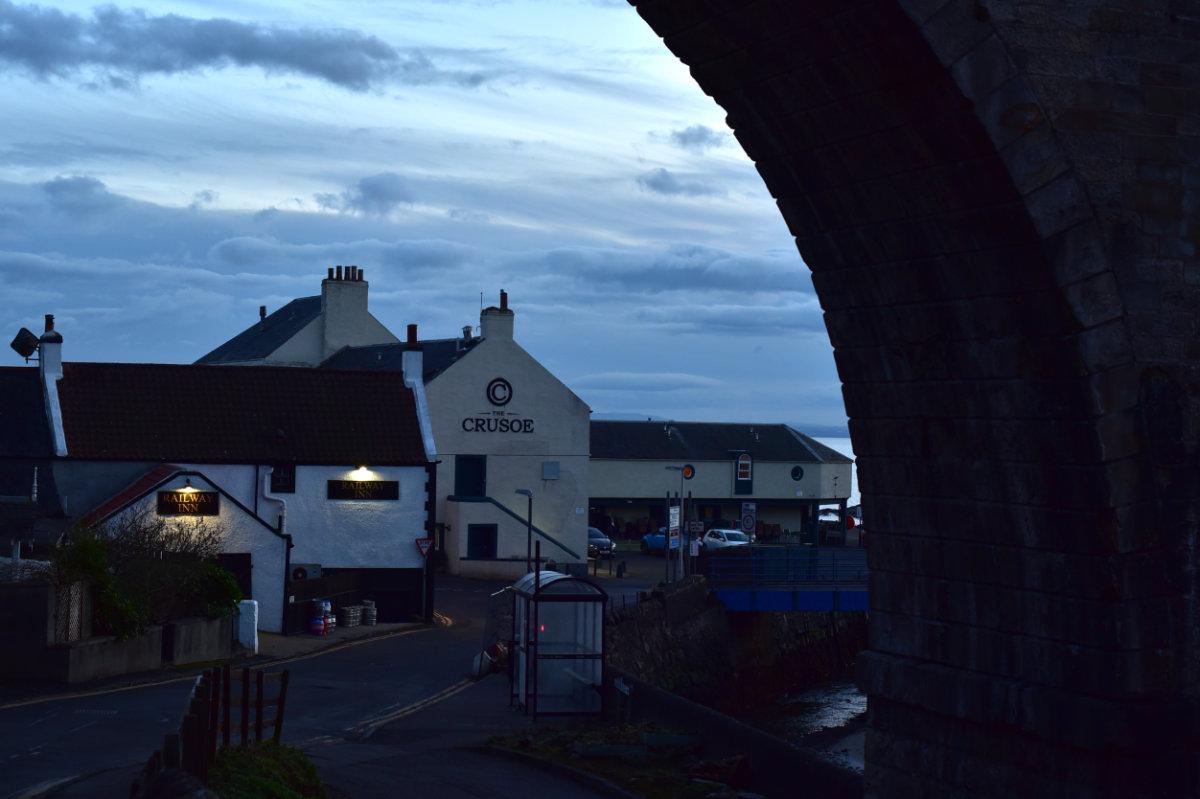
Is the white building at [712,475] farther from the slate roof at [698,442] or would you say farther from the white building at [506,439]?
the white building at [506,439]

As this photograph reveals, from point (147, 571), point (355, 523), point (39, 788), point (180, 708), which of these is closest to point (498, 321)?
point (355, 523)

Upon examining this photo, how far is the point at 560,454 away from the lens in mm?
65500

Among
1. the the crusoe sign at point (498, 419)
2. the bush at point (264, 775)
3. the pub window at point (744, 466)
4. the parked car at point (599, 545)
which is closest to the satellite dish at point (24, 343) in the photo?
the the crusoe sign at point (498, 419)

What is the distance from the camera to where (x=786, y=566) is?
52438mm

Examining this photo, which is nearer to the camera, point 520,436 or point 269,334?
point 520,436

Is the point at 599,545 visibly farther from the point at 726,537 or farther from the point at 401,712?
the point at 401,712

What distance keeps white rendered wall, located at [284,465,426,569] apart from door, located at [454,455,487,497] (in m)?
17.6

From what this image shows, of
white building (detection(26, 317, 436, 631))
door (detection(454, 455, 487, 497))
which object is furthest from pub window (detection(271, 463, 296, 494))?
door (detection(454, 455, 487, 497))

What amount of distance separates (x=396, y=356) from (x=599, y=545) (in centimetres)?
1357

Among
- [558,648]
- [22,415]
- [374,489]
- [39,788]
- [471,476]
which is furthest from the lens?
[471,476]

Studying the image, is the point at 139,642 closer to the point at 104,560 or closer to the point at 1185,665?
the point at 104,560

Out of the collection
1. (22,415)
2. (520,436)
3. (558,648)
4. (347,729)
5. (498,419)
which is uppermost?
(498,419)

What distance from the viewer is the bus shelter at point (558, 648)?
2747 centimetres

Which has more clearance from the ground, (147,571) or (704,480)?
(704,480)
